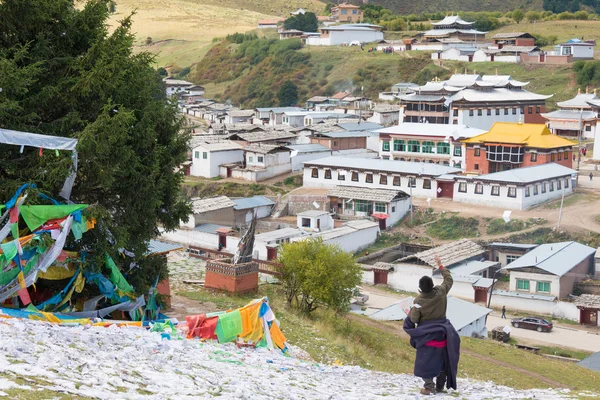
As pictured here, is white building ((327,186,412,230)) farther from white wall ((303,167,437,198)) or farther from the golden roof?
the golden roof

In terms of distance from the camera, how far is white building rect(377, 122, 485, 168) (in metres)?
54.9

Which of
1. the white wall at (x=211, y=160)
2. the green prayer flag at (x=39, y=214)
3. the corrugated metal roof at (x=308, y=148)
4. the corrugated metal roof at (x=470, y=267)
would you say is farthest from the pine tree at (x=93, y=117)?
the corrugated metal roof at (x=308, y=148)

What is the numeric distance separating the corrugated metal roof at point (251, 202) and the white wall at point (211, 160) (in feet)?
25.4

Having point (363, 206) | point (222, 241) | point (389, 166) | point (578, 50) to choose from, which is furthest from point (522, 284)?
point (578, 50)

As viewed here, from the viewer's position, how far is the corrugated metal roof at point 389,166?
162 ft

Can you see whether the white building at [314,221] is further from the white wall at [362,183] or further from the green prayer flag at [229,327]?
the green prayer flag at [229,327]

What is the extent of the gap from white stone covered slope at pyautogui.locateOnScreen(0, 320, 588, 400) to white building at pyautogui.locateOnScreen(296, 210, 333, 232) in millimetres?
30892

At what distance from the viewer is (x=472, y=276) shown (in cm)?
3578

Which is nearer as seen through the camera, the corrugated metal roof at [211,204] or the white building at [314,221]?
the white building at [314,221]

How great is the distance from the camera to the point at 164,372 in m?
10.4

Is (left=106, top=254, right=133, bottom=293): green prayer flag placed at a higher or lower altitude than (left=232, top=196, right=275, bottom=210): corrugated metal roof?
higher

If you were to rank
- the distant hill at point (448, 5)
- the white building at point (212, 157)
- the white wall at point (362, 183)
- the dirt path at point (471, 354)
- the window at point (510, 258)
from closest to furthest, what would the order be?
1. the dirt path at point (471, 354)
2. the window at point (510, 258)
3. the white wall at point (362, 183)
4. the white building at point (212, 157)
5. the distant hill at point (448, 5)

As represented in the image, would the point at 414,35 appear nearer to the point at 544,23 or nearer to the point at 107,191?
the point at 544,23

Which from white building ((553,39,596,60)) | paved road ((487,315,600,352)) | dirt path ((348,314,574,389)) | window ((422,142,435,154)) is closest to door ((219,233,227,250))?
paved road ((487,315,600,352))
